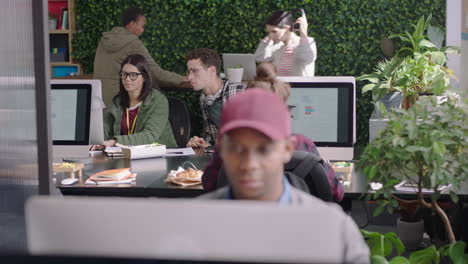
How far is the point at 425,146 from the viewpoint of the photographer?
233 centimetres

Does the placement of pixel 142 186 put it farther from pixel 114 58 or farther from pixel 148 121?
pixel 114 58

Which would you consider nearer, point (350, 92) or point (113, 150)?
point (350, 92)

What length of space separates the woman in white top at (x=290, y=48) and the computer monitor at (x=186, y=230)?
5263 millimetres

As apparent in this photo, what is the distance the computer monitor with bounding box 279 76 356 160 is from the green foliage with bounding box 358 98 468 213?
88cm

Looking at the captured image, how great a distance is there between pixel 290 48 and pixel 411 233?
8.49 ft

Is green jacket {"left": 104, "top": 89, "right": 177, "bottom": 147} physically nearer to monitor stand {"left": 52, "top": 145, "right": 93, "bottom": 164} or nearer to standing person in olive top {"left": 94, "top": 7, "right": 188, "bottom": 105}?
monitor stand {"left": 52, "top": 145, "right": 93, "bottom": 164}

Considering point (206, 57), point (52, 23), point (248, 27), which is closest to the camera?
point (206, 57)

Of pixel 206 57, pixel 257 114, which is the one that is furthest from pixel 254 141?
pixel 206 57

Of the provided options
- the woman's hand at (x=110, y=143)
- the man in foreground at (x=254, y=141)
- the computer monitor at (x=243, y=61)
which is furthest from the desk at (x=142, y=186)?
the computer monitor at (x=243, y=61)

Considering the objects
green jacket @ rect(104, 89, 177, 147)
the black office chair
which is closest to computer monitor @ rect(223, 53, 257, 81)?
the black office chair

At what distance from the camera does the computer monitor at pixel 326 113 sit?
3.40 meters

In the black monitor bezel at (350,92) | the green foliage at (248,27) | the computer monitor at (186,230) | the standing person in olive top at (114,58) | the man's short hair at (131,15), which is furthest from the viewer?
the green foliage at (248,27)

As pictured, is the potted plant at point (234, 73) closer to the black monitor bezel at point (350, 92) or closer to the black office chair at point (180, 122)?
the black office chair at point (180, 122)

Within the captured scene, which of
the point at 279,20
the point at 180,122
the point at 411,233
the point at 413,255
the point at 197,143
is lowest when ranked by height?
the point at 411,233
